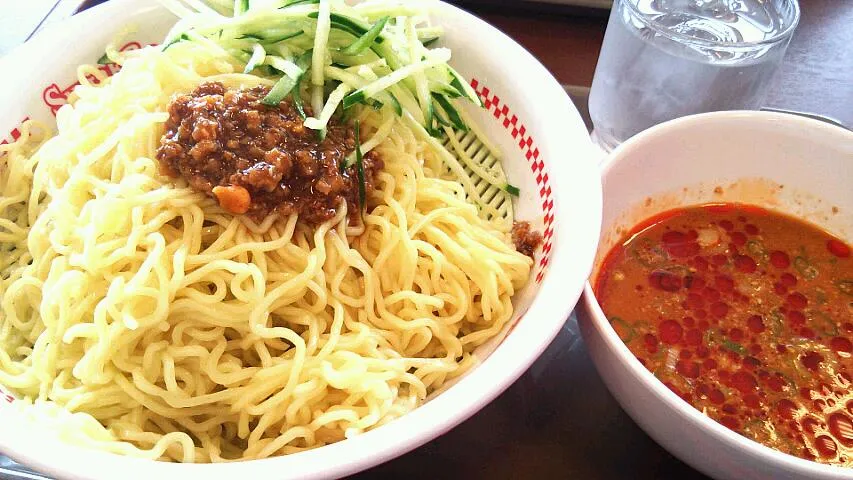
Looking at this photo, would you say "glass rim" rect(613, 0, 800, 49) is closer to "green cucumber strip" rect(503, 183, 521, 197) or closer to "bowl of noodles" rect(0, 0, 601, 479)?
"bowl of noodles" rect(0, 0, 601, 479)

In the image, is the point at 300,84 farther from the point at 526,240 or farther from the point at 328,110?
the point at 526,240

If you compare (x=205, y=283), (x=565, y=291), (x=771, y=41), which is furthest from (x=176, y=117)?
(x=771, y=41)

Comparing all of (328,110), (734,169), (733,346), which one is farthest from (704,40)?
(328,110)

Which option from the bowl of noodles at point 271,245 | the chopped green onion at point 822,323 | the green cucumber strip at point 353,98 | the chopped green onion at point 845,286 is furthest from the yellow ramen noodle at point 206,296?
the chopped green onion at point 845,286

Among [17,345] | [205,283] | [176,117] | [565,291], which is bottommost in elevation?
[17,345]

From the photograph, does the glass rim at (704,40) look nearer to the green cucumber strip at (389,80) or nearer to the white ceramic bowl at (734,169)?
the white ceramic bowl at (734,169)

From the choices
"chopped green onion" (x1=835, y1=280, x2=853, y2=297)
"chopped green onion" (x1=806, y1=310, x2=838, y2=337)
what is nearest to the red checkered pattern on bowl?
"chopped green onion" (x1=806, y1=310, x2=838, y2=337)

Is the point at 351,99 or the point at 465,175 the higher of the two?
the point at 351,99

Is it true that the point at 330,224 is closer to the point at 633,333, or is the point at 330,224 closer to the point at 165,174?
the point at 165,174
